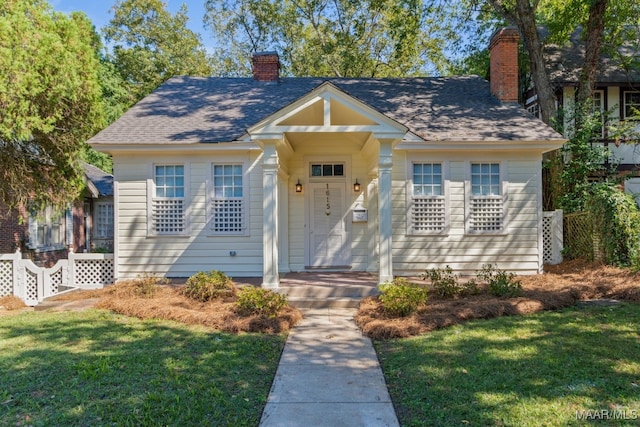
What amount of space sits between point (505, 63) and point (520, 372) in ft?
31.9

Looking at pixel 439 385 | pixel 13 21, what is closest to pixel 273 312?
pixel 439 385

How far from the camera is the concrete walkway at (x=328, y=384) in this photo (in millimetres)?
3611

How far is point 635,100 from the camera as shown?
626 inches

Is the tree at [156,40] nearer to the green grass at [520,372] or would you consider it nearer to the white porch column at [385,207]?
the white porch column at [385,207]

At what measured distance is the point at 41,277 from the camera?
30.2 feet

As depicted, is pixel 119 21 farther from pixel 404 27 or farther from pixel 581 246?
pixel 581 246

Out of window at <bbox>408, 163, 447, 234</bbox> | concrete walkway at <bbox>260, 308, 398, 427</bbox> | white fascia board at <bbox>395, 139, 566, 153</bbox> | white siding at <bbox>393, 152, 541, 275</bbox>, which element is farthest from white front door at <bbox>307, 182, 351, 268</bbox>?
concrete walkway at <bbox>260, 308, 398, 427</bbox>

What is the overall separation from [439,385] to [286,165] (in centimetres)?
717

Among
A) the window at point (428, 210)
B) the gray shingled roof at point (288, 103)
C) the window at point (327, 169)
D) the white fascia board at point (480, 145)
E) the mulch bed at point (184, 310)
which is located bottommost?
the mulch bed at point (184, 310)

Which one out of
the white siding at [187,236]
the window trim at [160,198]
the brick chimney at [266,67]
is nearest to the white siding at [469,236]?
the white siding at [187,236]

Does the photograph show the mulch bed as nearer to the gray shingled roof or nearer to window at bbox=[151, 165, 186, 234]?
window at bbox=[151, 165, 186, 234]

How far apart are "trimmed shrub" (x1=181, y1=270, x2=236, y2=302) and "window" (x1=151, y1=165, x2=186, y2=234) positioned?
8.23 ft

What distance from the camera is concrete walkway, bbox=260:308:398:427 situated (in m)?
3.61

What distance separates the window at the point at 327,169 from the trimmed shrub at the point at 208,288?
13.1 feet
